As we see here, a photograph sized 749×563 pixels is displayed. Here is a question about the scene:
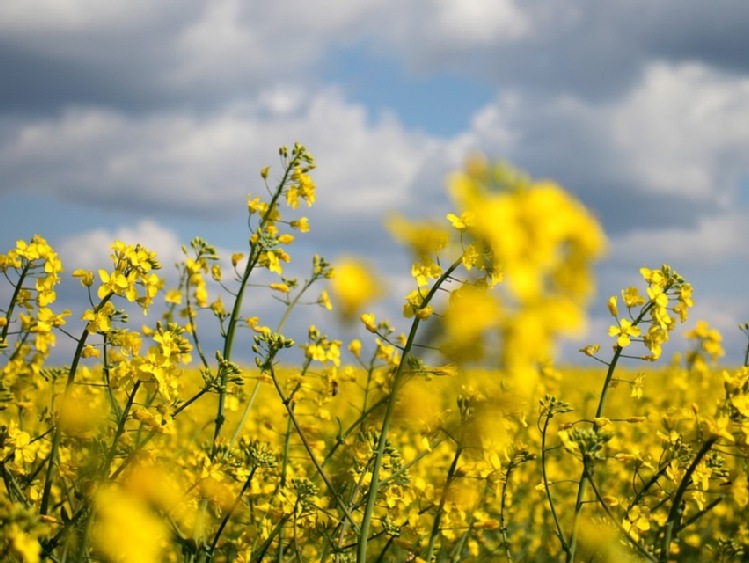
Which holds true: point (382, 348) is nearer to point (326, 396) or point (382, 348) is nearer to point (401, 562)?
point (326, 396)

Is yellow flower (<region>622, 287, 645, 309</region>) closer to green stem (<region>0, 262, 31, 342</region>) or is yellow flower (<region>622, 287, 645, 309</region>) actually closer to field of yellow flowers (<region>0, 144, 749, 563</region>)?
field of yellow flowers (<region>0, 144, 749, 563</region>)

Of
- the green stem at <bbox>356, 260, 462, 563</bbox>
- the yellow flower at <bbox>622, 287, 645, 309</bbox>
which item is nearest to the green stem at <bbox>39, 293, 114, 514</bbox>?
the green stem at <bbox>356, 260, 462, 563</bbox>

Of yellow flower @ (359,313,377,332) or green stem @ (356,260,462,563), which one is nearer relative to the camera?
green stem @ (356,260,462,563)

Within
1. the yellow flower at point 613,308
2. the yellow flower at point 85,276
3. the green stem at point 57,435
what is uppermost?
the yellow flower at point 613,308

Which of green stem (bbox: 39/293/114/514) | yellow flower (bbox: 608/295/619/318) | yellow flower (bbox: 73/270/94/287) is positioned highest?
yellow flower (bbox: 608/295/619/318)

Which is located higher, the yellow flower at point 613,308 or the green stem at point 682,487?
the yellow flower at point 613,308

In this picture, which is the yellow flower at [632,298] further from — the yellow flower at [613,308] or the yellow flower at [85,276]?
the yellow flower at [85,276]

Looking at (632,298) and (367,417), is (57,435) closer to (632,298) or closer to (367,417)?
(367,417)

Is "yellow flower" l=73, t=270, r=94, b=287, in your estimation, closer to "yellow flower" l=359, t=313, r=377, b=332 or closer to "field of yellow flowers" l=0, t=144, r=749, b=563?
"field of yellow flowers" l=0, t=144, r=749, b=563

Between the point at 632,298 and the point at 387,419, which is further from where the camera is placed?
the point at 632,298

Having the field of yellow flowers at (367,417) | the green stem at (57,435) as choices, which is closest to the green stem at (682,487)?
the field of yellow flowers at (367,417)

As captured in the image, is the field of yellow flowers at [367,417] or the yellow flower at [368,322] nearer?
the field of yellow flowers at [367,417]

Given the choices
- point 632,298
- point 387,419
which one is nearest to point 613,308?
point 632,298

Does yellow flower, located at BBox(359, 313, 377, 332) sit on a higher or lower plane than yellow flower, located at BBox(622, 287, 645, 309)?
lower
